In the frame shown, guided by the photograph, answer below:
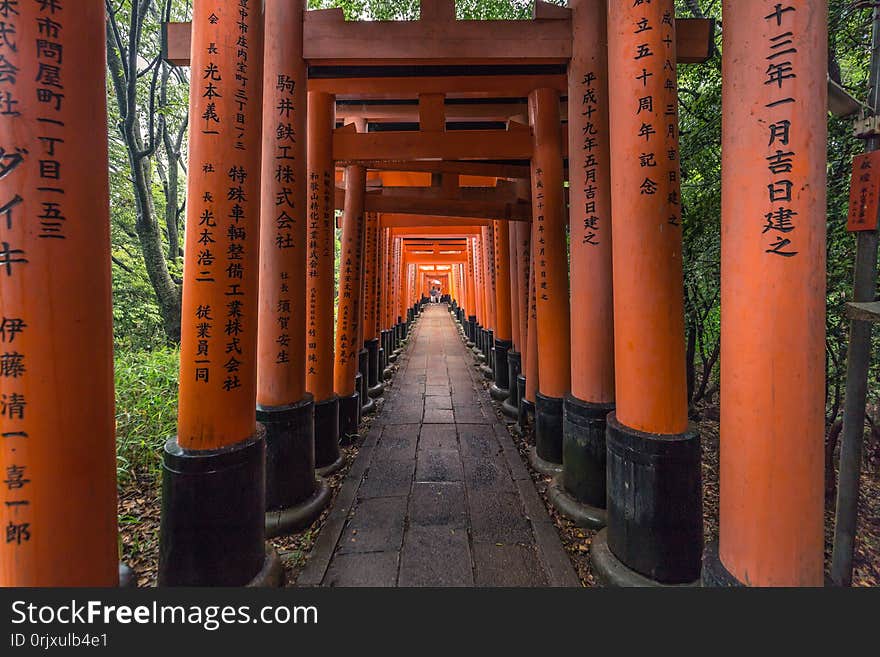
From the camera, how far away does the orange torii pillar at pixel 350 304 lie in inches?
204

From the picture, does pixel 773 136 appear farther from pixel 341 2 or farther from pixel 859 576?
pixel 341 2

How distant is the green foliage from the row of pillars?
426cm

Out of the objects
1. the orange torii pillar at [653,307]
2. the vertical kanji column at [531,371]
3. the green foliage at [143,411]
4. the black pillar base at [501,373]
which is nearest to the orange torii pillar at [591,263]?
the orange torii pillar at [653,307]

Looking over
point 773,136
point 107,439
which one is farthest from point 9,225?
point 773,136

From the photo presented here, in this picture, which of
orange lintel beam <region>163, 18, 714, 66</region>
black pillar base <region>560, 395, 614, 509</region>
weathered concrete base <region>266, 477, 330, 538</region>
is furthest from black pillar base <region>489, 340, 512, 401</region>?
orange lintel beam <region>163, 18, 714, 66</region>

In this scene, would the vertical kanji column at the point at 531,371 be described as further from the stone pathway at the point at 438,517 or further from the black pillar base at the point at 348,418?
the black pillar base at the point at 348,418

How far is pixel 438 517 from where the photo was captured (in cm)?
347

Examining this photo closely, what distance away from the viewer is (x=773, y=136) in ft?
5.48

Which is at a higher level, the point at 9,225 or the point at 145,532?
the point at 9,225

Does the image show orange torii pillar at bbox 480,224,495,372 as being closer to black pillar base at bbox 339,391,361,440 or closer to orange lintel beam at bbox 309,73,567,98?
black pillar base at bbox 339,391,361,440

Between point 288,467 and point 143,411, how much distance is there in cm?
296

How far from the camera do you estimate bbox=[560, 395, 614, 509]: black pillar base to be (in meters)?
3.25

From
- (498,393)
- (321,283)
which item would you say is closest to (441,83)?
(321,283)

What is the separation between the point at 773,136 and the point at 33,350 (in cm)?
299
